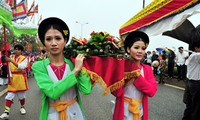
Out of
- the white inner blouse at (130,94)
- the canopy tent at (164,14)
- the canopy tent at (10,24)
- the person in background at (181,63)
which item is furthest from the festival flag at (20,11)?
the white inner blouse at (130,94)

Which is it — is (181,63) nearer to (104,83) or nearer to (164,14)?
(164,14)

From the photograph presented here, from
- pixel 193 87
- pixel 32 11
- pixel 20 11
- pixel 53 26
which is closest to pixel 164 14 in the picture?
pixel 53 26

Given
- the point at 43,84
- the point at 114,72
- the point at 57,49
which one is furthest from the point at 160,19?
the point at 43,84

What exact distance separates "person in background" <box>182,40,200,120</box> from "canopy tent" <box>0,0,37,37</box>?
3372 millimetres

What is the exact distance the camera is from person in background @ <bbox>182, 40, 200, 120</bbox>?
498 cm

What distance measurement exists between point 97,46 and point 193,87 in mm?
3367

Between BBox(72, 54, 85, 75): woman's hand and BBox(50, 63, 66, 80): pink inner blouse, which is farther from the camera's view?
BBox(50, 63, 66, 80): pink inner blouse

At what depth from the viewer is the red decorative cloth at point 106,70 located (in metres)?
2.57

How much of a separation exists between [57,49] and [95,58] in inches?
15.4

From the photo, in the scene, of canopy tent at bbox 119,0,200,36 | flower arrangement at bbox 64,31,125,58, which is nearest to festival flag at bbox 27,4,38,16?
canopy tent at bbox 119,0,200,36

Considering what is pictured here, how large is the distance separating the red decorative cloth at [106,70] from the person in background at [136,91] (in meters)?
0.29

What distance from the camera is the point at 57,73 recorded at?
2621 millimetres

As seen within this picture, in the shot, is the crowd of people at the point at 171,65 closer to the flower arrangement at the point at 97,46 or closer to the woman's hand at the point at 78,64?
the flower arrangement at the point at 97,46

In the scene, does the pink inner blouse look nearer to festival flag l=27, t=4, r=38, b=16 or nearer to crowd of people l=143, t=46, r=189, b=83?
crowd of people l=143, t=46, r=189, b=83
